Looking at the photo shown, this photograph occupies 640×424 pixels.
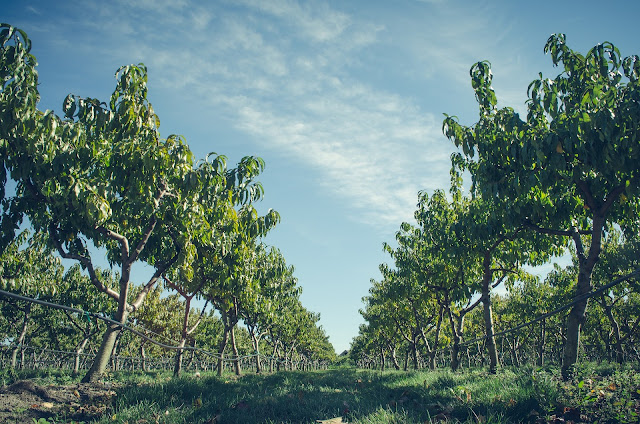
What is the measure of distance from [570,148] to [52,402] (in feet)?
31.6

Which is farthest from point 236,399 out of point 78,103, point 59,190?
point 78,103

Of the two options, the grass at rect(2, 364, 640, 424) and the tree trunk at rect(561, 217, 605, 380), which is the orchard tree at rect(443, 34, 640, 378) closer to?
the tree trunk at rect(561, 217, 605, 380)

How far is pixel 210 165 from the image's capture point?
7766 millimetres

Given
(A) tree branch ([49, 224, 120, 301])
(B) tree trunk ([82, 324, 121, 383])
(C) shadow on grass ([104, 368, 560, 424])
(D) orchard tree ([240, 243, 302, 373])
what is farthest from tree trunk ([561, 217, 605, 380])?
(A) tree branch ([49, 224, 120, 301])

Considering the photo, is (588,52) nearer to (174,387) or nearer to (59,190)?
(59,190)

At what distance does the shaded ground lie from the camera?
561 cm

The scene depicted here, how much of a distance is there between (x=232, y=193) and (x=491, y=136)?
569 centimetres

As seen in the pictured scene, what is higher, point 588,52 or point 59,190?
point 588,52

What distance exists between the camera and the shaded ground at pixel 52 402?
18.4 feet

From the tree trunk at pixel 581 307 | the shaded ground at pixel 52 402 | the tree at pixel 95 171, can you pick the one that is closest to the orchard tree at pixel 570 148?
the tree trunk at pixel 581 307

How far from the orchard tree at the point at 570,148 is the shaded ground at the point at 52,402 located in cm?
844

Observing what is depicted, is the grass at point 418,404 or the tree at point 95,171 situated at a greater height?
the tree at point 95,171

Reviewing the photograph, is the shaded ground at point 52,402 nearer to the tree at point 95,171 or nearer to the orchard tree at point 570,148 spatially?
the tree at point 95,171

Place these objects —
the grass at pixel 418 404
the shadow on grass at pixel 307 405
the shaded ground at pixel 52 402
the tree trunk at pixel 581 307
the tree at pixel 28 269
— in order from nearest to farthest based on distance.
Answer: the grass at pixel 418 404 → the shadow on grass at pixel 307 405 → the shaded ground at pixel 52 402 → the tree trunk at pixel 581 307 → the tree at pixel 28 269
